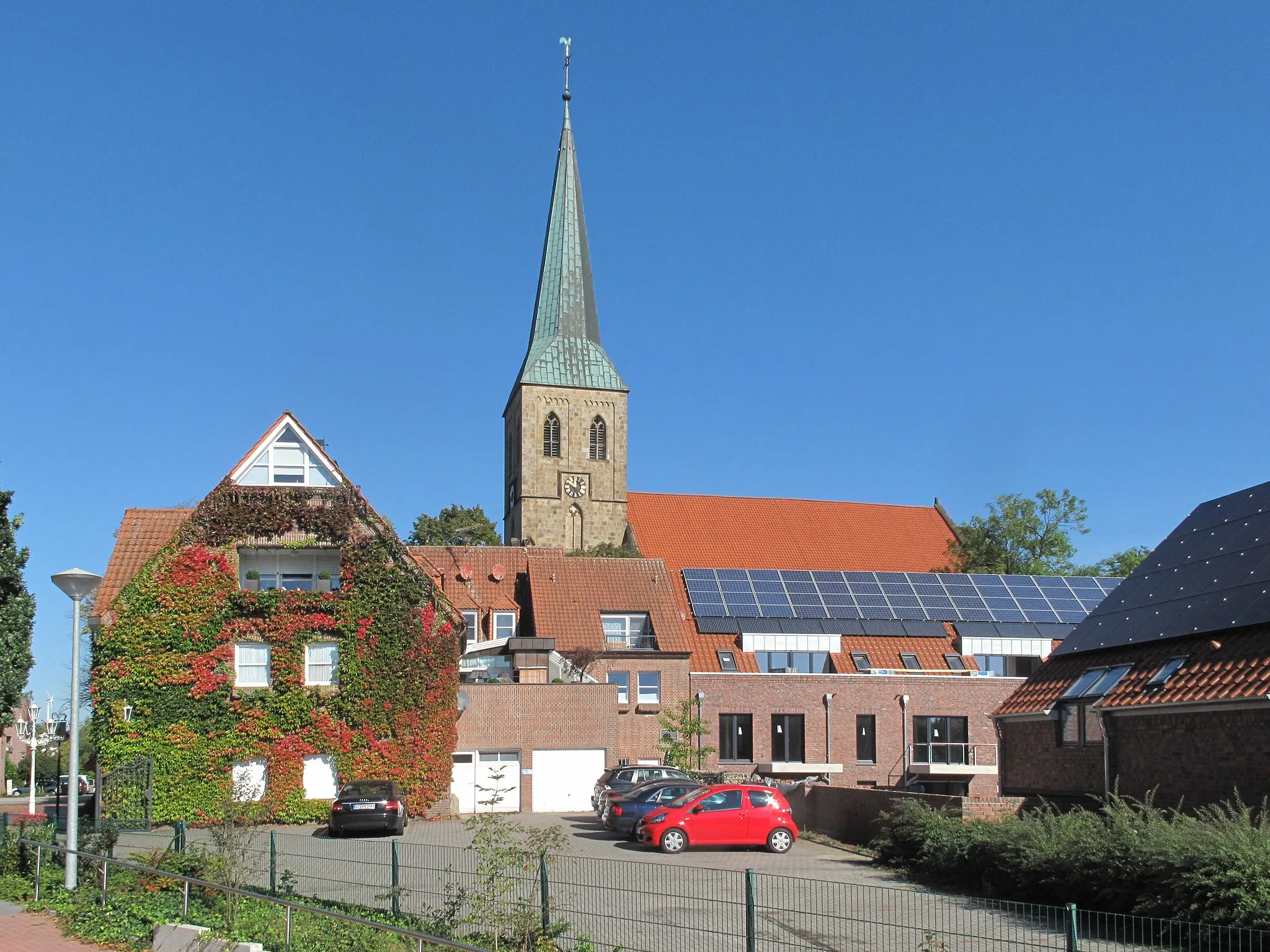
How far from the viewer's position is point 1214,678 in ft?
71.5

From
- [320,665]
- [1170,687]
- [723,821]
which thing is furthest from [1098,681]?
[320,665]

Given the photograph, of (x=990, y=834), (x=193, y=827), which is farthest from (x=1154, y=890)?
(x=193, y=827)

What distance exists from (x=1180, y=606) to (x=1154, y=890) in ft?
32.7

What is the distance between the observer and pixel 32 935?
17.1m

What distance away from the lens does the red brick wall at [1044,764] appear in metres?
24.9

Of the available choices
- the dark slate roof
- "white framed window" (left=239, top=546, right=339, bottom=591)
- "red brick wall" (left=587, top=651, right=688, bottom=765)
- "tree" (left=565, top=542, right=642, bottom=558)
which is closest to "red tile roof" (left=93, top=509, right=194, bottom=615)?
"white framed window" (left=239, top=546, right=339, bottom=591)

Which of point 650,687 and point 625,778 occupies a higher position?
point 650,687

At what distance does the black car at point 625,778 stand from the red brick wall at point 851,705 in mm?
11483

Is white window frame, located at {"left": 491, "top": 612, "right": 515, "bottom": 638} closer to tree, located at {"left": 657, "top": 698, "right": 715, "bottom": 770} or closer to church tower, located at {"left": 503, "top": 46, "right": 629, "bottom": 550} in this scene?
tree, located at {"left": 657, "top": 698, "right": 715, "bottom": 770}

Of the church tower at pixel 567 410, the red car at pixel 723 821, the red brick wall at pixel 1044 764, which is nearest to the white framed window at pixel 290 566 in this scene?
the red car at pixel 723 821

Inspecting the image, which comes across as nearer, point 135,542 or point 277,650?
point 277,650

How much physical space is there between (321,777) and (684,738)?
13993mm

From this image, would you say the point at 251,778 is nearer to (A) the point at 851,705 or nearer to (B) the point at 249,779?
(B) the point at 249,779

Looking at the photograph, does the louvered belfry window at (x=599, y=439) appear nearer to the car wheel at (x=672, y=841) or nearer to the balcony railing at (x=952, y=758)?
the balcony railing at (x=952, y=758)
